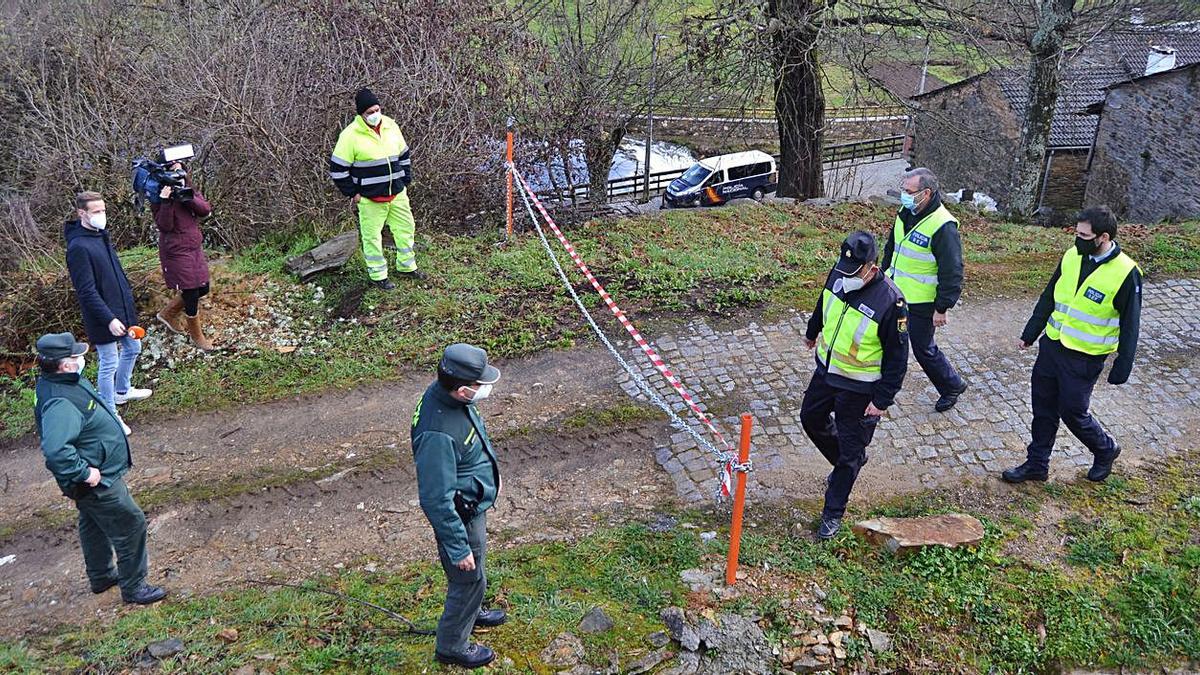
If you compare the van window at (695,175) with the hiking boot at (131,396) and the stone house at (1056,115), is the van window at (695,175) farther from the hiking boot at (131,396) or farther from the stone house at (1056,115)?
the hiking boot at (131,396)

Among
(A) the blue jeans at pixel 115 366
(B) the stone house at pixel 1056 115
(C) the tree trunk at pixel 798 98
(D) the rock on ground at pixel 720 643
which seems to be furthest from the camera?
(B) the stone house at pixel 1056 115

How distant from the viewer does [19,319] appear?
25.5ft

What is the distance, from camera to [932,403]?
22.5ft

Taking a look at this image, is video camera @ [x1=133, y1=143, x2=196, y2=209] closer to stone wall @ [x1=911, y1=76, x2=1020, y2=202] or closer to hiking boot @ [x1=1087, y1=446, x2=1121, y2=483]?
hiking boot @ [x1=1087, y1=446, x2=1121, y2=483]

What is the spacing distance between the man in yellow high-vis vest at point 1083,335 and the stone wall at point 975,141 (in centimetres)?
2108

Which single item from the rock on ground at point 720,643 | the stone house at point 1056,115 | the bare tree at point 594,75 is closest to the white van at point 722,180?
the stone house at point 1056,115

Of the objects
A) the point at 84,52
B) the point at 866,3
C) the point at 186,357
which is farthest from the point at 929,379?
the point at 84,52

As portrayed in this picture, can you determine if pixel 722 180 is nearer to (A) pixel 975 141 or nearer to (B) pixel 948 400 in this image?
(A) pixel 975 141

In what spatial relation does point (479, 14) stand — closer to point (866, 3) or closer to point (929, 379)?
point (866, 3)

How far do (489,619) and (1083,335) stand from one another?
418cm

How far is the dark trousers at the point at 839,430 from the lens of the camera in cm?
509

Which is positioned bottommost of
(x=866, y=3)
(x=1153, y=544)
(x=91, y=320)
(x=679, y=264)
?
(x=1153, y=544)

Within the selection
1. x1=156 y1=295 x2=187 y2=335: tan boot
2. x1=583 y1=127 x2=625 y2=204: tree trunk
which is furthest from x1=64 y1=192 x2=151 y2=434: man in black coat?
x1=583 y1=127 x2=625 y2=204: tree trunk

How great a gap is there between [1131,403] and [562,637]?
536cm
